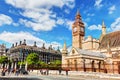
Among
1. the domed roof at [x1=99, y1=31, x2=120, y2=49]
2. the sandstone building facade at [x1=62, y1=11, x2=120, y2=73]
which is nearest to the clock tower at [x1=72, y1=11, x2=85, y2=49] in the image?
the sandstone building facade at [x1=62, y1=11, x2=120, y2=73]

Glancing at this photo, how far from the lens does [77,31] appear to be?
252ft

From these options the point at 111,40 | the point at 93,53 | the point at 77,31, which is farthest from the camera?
the point at 77,31

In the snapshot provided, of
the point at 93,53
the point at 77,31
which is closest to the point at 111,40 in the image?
the point at 93,53

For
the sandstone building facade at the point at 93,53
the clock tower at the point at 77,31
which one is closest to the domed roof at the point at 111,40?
the sandstone building facade at the point at 93,53

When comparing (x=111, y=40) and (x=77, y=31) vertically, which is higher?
(x=77, y=31)

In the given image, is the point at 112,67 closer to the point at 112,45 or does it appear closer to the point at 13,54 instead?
the point at 112,45

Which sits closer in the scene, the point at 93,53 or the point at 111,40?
the point at 93,53

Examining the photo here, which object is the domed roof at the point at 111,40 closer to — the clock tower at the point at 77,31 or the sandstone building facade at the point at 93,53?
the sandstone building facade at the point at 93,53

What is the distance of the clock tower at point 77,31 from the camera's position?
7594cm

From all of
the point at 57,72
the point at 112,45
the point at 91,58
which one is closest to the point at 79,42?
the point at 112,45

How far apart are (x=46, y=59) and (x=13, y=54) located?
21.8m

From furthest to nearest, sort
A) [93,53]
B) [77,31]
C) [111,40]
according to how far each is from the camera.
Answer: [77,31] < [111,40] < [93,53]

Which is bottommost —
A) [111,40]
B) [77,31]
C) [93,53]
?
[93,53]

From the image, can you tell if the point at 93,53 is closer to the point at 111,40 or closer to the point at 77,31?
the point at 111,40
